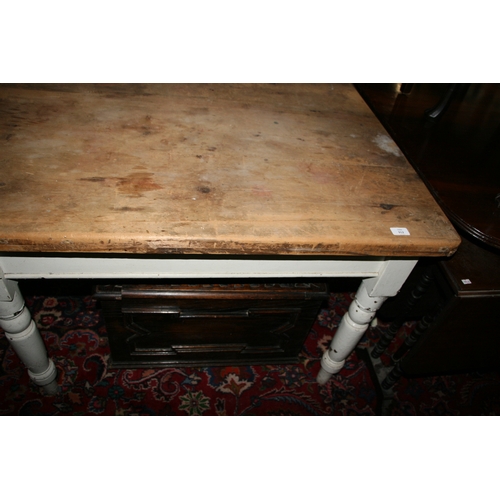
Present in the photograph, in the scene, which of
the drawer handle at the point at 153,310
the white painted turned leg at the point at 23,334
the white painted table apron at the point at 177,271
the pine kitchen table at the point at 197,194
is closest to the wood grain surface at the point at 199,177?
the pine kitchen table at the point at 197,194

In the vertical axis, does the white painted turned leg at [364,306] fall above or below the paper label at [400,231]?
below

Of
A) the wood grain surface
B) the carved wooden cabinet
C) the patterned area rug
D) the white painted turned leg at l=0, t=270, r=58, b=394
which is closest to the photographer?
the wood grain surface

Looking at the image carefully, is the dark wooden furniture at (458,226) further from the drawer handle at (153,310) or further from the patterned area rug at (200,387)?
the drawer handle at (153,310)

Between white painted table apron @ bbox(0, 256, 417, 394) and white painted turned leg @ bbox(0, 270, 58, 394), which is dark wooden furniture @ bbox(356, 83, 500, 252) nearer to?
white painted table apron @ bbox(0, 256, 417, 394)

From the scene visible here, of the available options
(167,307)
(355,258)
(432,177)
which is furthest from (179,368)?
(432,177)

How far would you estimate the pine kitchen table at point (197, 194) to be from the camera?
2.35 feet

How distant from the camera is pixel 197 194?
2.58ft

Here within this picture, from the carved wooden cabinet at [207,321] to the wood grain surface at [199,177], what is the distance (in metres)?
0.32

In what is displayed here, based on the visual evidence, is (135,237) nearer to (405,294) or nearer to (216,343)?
(216,343)

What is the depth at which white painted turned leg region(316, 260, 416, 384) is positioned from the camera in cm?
89

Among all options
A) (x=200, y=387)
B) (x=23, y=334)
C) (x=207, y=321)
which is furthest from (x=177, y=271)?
(x=200, y=387)

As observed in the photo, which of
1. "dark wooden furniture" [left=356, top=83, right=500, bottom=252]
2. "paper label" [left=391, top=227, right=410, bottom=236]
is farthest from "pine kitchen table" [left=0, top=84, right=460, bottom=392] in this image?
"dark wooden furniture" [left=356, top=83, right=500, bottom=252]

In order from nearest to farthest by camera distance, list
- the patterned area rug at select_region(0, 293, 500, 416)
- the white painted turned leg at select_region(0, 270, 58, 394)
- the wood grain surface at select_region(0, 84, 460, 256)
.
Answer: the wood grain surface at select_region(0, 84, 460, 256) → the white painted turned leg at select_region(0, 270, 58, 394) → the patterned area rug at select_region(0, 293, 500, 416)

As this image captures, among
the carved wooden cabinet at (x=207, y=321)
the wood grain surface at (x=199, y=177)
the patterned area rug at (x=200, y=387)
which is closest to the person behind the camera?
the wood grain surface at (x=199, y=177)
